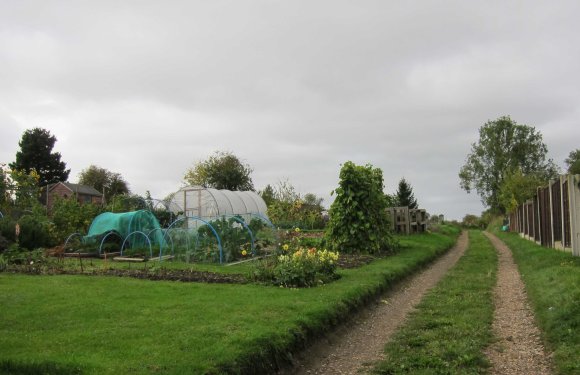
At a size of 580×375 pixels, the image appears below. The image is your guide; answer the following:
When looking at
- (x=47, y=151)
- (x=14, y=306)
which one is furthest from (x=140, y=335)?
(x=47, y=151)

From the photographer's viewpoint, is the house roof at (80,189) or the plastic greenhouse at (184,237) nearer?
the plastic greenhouse at (184,237)

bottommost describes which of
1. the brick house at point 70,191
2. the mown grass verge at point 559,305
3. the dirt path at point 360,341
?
the dirt path at point 360,341

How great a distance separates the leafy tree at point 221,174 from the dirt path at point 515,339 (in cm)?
4111

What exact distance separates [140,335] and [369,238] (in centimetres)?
1184

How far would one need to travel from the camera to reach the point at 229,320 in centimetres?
695

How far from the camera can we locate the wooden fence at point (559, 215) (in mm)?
13612

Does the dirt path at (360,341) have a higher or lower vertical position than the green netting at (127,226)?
lower

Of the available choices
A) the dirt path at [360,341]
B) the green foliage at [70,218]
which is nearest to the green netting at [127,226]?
the green foliage at [70,218]

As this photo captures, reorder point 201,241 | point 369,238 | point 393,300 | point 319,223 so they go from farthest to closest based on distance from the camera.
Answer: point 319,223, point 369,238, point 201,241, point 393,300

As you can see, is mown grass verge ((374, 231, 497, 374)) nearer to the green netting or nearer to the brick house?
the green netting

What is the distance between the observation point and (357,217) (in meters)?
17.3

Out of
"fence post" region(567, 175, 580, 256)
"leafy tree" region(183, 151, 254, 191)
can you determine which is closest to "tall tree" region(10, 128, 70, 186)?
"leafy tree" region(183, 151, 254, 191)

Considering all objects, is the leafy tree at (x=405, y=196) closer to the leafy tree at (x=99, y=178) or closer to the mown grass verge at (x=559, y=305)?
the mown grass verge at (x=559, y=305)

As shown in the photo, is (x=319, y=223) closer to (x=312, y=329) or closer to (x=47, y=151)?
(x=312, y=329)
